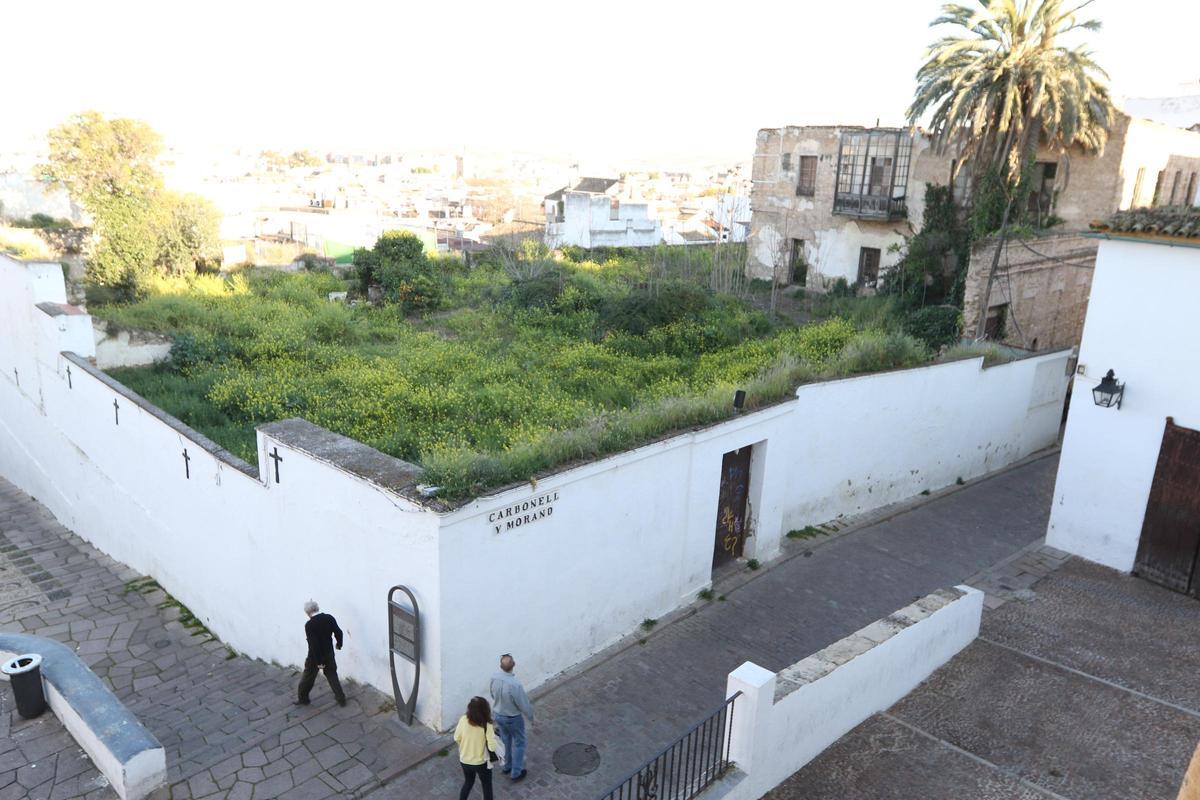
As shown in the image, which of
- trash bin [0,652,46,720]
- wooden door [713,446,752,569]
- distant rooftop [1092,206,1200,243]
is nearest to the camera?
trash bin [0,652,46,720]

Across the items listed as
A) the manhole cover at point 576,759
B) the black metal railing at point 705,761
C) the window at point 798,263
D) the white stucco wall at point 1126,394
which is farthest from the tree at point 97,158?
the white stucco wall at point 1126,394

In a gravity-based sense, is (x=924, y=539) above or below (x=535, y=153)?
below

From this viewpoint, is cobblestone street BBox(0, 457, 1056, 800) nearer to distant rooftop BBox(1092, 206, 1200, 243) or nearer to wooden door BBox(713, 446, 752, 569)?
wooden door BBox(713, 446, 752, 569)

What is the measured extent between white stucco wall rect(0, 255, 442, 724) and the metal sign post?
0.30 feet

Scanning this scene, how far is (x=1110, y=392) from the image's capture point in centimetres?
1021

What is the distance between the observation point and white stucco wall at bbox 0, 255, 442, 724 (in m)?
7.04

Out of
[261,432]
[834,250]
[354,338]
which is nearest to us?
[261,432]

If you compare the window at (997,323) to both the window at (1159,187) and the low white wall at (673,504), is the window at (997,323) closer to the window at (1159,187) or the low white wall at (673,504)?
the low white wall at (673,504)

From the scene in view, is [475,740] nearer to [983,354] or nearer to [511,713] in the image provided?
[511,713]

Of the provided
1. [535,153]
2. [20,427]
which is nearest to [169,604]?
[20,427]

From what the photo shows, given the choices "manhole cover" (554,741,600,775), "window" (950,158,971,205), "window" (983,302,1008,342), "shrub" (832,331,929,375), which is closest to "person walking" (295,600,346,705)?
"manhole cover" (554,741,600,775)

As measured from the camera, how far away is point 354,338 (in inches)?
717

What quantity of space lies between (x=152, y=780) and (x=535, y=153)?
653 ft

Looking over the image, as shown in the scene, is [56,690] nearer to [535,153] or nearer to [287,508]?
[287,508]
